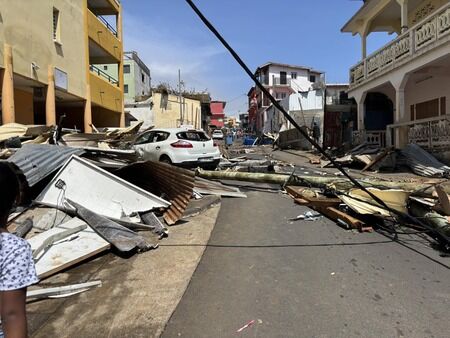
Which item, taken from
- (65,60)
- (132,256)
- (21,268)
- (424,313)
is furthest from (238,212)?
(65,60)

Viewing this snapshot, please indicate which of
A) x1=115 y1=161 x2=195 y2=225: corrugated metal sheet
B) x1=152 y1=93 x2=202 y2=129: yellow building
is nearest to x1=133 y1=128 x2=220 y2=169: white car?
x1=115 y1=161 x2=195 y2=225: corrugated metal sheet

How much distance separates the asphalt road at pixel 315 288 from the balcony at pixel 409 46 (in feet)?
33.7

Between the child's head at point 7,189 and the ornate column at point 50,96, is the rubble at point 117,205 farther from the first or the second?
the ornate column at point 50,96

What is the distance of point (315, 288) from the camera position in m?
4.49

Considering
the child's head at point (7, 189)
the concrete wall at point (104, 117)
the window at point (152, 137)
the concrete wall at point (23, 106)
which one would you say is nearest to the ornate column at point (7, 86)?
the concrete wall at point (23, 106)

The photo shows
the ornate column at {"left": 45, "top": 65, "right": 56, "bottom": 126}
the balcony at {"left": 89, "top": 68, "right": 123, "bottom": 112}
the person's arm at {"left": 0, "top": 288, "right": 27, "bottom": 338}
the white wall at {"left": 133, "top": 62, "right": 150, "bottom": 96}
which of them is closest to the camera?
the person's arm at {"left": 0, "top": 288, "right": 27, "bottom": 338}

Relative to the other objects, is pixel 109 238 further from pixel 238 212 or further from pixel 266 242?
pixel 238 212

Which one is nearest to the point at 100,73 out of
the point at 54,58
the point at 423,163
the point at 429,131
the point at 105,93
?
the point at 105,93

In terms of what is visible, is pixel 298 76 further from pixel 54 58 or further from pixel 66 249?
pixel 66 249

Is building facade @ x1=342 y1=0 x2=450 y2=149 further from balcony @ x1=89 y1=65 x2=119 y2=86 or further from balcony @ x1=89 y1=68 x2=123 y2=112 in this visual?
balcony @ x1=89 y1=65 x2=119 y2=86

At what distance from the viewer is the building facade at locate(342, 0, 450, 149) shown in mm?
14703

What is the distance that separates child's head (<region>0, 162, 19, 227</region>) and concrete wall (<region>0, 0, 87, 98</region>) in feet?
43.2

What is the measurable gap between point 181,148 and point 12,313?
11951mm

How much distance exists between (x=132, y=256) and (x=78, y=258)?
743mm
